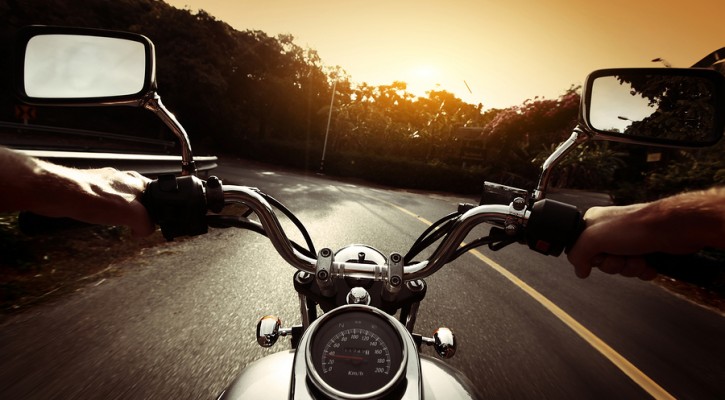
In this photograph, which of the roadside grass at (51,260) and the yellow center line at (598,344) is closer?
the yellow center line at (598,344)

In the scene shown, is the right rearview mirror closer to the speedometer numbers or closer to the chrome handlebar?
the chrome handlebar

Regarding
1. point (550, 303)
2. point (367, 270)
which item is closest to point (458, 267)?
point (550, 303)

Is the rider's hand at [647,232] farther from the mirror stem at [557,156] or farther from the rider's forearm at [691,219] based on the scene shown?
the mirror stem at [557,156]

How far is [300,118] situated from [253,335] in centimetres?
3924

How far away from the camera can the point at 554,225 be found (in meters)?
1.06

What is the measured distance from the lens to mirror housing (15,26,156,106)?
1.49 m

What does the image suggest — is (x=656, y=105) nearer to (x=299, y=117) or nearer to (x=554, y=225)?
(x=554, y=225)

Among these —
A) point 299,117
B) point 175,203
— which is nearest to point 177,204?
point 175,203

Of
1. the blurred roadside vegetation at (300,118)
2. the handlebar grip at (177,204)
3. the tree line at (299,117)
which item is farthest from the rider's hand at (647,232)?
the tree line at (299,117)

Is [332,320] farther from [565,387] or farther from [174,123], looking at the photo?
[565,387]

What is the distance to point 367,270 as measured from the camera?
118 centimetres

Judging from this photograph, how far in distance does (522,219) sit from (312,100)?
40647 mm

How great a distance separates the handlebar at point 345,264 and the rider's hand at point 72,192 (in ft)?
0.17

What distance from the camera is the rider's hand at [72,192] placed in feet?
2.72
